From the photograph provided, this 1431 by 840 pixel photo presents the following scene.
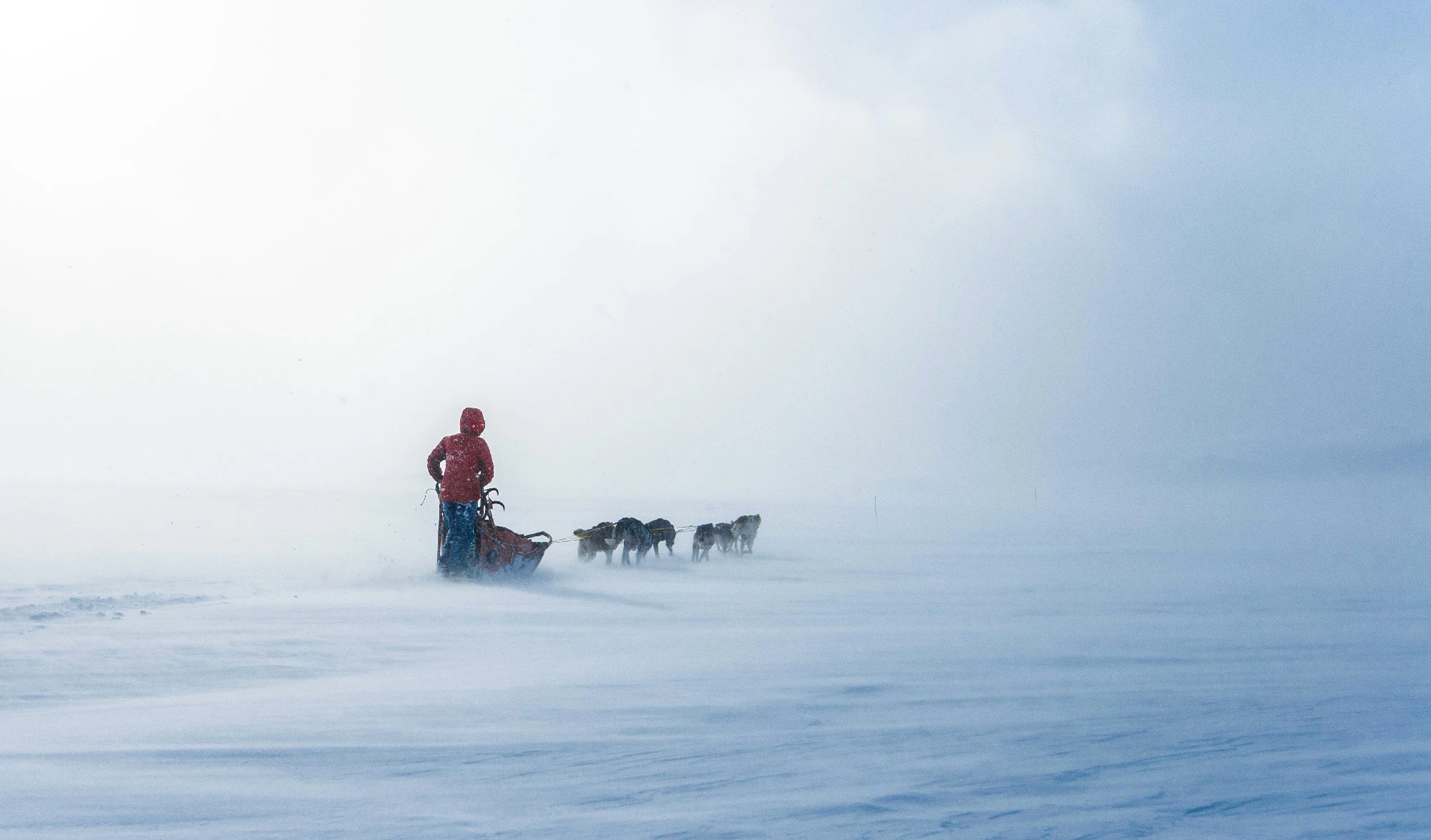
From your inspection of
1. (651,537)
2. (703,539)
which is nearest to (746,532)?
(703,539)

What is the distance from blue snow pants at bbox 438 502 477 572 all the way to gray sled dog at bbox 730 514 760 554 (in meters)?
4.26

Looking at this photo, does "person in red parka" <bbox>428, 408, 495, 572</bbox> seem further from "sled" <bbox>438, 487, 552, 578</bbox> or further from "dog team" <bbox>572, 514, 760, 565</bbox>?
"dog team" <bbox>572, 514, 760, 565</bbox>

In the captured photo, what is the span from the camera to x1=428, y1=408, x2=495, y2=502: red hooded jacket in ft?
35.9

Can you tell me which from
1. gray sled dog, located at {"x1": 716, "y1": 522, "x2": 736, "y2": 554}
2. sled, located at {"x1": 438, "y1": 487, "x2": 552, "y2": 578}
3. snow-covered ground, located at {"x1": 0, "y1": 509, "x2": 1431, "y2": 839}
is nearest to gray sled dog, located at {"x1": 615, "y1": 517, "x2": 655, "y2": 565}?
gray sled dog, located at {"x1": 716, "y1": 522, "x2": 736, "y2": 554}

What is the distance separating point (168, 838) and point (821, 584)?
26.4ft

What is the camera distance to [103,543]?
14758 mm

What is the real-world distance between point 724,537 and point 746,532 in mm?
498

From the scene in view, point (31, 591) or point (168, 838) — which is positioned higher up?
point (31, 591)

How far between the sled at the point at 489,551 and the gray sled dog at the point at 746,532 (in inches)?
148

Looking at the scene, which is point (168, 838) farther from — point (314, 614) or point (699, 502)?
point (699, 502)

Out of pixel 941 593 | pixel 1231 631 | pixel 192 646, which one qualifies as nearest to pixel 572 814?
pixel 192 646

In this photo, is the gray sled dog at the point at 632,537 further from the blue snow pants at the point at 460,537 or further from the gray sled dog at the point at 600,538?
the blue snow pants at the point at 460,537

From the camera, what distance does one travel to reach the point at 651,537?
531 inches

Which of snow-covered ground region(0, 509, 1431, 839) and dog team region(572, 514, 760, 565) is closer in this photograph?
snow-covered ground region(0, 509, 1431, 839)
